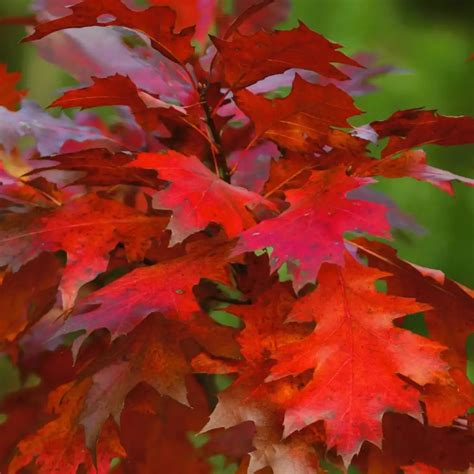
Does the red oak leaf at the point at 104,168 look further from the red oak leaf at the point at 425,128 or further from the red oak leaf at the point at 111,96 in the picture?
the red oak leaf at the point at 425,128

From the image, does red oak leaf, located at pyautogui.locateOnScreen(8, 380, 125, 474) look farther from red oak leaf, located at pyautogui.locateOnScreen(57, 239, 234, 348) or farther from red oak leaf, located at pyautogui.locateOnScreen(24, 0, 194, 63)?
red oak leaf, located at pyautogui.locateOnScreen(24, 0, 194, 63)

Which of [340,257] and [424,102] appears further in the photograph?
[424,102]

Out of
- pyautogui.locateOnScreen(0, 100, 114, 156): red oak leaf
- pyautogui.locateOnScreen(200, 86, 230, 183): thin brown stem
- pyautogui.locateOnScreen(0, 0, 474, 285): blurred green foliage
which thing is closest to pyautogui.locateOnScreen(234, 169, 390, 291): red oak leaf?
pyautogui.locateOnScreen(200, 86, 230, 183): thin brown stem

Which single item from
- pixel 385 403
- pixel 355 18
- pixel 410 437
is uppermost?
pixel 385 403

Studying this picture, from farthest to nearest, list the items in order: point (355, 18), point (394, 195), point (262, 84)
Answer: point (355, 18), point (394, 195), point (262, 84)

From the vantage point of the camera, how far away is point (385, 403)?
1.87 feet

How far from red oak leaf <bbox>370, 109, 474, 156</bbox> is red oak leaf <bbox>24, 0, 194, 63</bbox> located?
0.18 meters

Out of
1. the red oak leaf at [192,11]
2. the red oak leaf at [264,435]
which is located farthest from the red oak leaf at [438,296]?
the red oak leaf at [192,11]

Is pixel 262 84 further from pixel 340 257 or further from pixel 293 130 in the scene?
pixel 340 257

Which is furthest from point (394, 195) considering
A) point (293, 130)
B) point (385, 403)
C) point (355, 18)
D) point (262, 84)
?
point (385, 403)

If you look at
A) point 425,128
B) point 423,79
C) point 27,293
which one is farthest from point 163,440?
point 423,79

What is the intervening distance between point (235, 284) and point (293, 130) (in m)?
0.14

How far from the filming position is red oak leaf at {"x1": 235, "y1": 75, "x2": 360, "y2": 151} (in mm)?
653

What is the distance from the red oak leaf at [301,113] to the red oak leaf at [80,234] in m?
0.13
